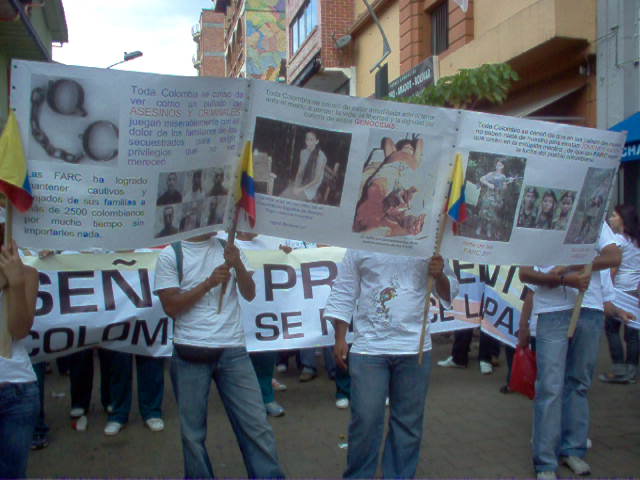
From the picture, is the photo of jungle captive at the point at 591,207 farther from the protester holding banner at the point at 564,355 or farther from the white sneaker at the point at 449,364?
the white sneaker at the point at 449,364

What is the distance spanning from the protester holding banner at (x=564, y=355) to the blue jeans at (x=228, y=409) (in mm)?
1748

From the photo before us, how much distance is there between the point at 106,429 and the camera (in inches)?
223

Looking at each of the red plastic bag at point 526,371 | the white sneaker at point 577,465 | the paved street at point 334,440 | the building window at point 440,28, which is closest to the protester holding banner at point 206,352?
the paved street at point 334,440

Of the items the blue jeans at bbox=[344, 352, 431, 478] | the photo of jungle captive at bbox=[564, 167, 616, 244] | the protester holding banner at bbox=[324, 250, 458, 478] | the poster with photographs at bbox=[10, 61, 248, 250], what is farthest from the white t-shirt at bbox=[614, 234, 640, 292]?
the poster with photographs at bbox=[10, 61, 248, 250]

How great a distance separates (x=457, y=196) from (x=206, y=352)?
155 centimetres

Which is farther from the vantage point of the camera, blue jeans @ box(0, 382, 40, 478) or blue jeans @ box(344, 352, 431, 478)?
blue jeans @ box(344, 352, 431, 478)

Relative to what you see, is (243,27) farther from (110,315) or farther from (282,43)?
(110,315)

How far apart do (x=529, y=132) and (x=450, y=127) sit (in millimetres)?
464

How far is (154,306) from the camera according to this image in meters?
6.09

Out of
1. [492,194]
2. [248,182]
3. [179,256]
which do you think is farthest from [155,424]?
[492,194]

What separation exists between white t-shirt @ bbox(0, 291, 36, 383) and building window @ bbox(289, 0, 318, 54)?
21072 millimetres

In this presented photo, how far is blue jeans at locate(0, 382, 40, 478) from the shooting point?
2.96 m

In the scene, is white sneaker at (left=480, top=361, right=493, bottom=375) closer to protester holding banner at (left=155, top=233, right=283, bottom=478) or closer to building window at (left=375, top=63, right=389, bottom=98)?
protester holding banner at (left=155, top=233, right=283, bottom=478)

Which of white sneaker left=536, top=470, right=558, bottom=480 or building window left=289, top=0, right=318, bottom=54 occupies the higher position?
building window left=289, top=0, right=318, bottom=54
